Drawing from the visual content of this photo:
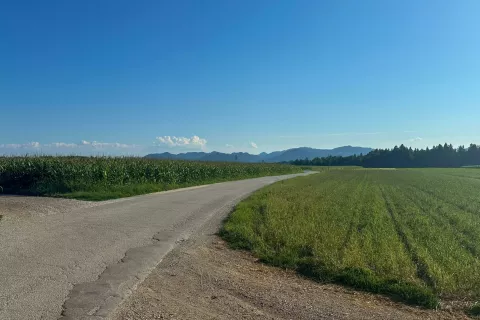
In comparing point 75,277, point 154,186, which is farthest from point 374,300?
point 154,186

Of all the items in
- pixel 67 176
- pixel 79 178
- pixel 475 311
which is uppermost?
pixel 67 176

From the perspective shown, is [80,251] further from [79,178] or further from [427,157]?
[427,157]

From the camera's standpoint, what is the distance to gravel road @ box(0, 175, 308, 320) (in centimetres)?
652

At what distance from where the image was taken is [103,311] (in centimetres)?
618

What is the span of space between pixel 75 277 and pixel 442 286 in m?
6.70

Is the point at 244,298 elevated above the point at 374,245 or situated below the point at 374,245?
below

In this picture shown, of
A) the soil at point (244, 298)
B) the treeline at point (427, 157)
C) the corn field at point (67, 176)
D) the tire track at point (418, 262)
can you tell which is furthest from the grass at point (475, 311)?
the treeline at point (427, 157)

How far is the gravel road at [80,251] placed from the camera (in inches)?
257

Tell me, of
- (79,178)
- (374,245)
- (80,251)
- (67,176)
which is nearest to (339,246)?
(374,245)

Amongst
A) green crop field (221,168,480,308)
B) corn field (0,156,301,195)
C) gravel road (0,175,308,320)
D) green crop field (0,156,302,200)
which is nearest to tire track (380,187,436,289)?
green crop field (221,168,480,308)

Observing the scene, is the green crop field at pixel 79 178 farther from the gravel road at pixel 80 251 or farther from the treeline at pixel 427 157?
the treeline at pixel 427 157

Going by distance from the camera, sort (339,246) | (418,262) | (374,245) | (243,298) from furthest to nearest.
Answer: (374,245) < (339,246) < (418,262) < (243,298)

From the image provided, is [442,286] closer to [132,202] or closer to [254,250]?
[254,250]

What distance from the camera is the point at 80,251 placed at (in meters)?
9.88
